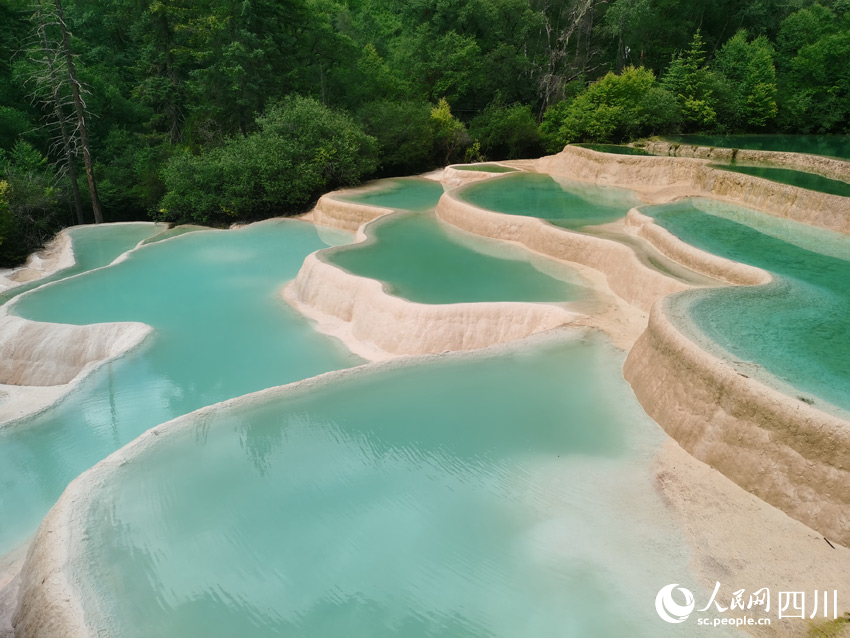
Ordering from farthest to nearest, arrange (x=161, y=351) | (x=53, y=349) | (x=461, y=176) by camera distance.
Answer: (x=461, y=176), (x=53, y=349), (x=161, y=351)

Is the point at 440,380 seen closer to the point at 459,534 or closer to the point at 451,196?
the point at 459,534

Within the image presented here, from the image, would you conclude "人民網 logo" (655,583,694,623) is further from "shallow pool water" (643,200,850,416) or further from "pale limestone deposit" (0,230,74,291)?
"pale limestone deposit" (0,230,74,291)

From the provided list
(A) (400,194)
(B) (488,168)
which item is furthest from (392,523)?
(B) (488,168)

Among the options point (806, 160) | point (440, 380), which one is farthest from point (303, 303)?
point (806, 160)

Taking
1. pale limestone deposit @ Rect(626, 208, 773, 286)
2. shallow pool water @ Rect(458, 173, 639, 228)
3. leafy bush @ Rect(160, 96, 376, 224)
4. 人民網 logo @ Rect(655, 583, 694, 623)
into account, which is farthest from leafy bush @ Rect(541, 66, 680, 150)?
人民網 logo @ Rect(655, 583, 694, 623)

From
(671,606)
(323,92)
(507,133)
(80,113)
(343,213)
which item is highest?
(323,92)

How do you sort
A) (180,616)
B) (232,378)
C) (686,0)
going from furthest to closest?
(686,0) < (232,378) < (180,616)

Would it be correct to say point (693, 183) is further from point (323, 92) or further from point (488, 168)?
point (323, 92)
